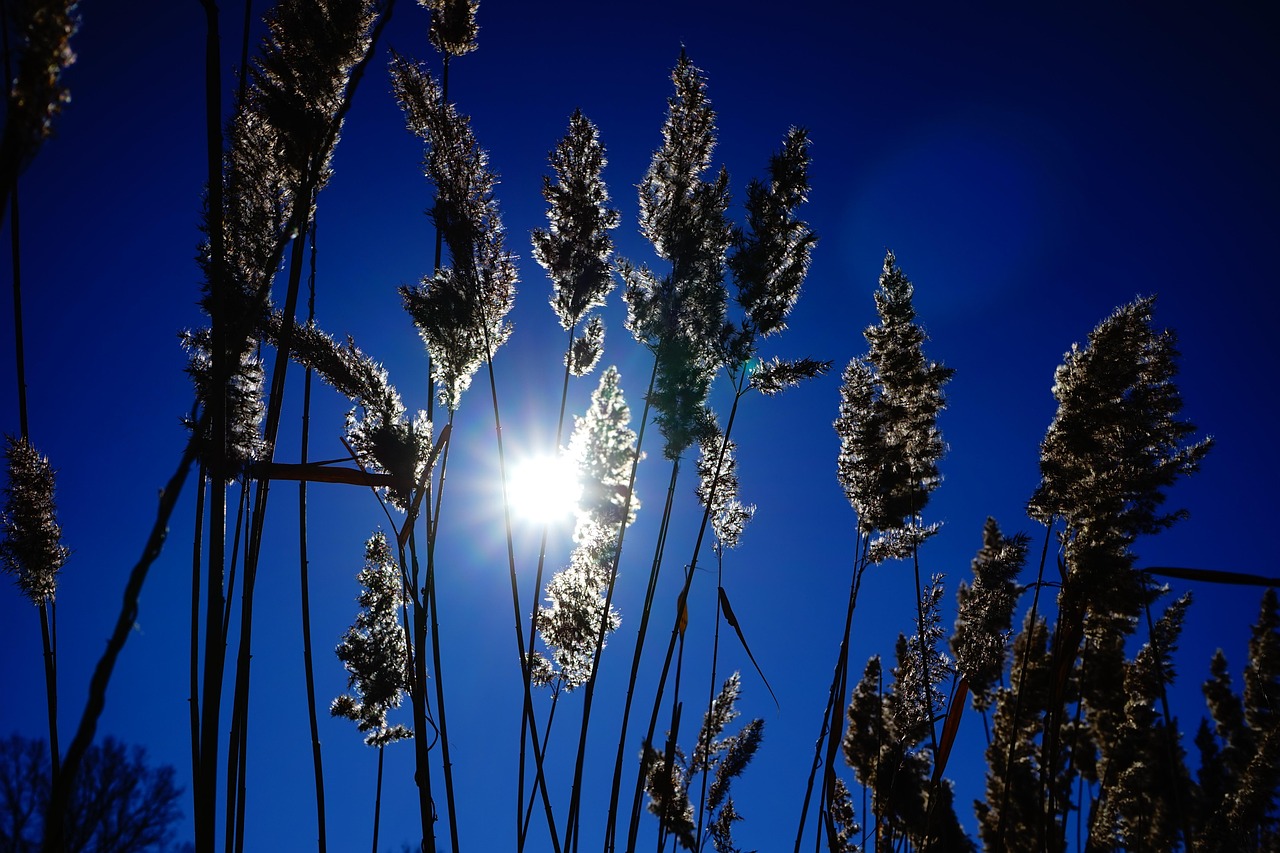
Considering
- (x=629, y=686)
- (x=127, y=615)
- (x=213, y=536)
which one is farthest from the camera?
(x=629, y=686)

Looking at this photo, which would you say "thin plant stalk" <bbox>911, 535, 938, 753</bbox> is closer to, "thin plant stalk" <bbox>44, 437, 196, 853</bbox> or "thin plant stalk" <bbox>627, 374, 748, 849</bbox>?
"thin plant stalk" <bbox>627, 374, 748, 849</bbox>

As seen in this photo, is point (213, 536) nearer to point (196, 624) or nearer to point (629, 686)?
point (196, 624)

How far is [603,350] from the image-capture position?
319cm

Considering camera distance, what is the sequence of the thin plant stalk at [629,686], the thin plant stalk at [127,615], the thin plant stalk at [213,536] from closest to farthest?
the thin plant stalk at [127,615] → the thin plant stalk at [213,536] → the thin plant stalk at [629,686]

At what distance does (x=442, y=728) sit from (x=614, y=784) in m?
0.82

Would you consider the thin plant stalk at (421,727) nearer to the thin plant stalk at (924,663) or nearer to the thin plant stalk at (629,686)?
the thin plant stalk at (629,686)

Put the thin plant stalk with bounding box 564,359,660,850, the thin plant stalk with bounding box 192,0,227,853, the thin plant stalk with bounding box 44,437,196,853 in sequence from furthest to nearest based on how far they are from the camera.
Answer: the thin plant stalk with bounding box 564,359,660,850 < the thin plant stalk with bounding box 192,0,227,853 < the thin plant stalk with bounding box 44,437,196,853

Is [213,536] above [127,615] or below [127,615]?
above

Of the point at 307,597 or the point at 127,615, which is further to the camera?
the point at 307,597

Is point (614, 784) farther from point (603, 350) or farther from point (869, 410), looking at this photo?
point (869, 410)

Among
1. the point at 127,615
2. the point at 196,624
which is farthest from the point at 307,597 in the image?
the point at 127,615

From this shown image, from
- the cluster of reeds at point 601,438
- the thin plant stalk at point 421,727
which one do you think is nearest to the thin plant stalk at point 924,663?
the cluster of reeds at point 601,438

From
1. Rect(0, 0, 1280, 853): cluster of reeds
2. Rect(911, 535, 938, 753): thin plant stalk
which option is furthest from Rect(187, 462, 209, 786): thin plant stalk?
Rect(911, 535, 938, 753): thin plant stalk

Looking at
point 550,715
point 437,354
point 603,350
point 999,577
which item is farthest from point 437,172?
point 999,577
